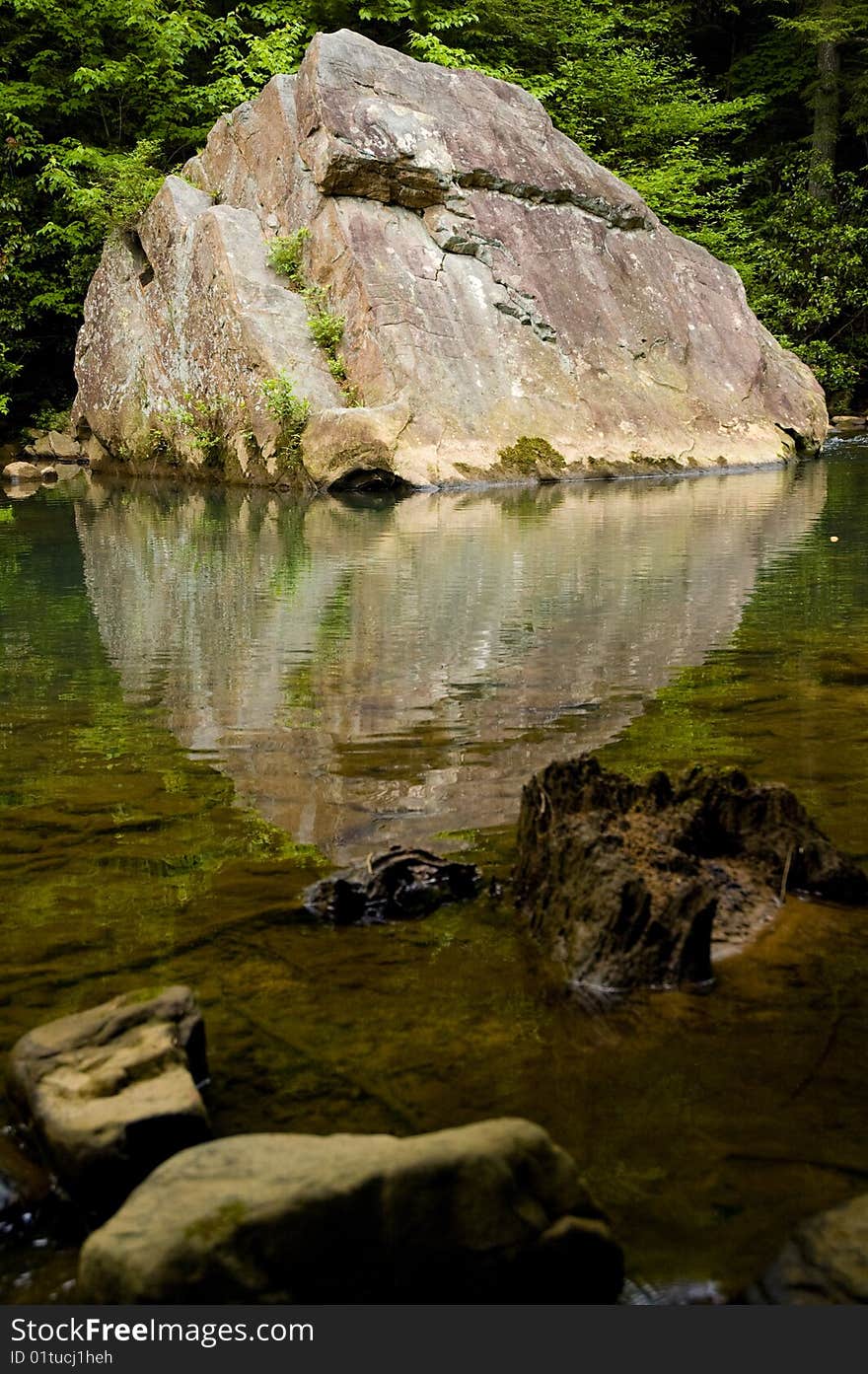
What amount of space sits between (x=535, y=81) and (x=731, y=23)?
8.30 metres

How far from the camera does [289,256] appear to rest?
16031 mm

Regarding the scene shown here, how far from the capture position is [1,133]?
2184 centimetres

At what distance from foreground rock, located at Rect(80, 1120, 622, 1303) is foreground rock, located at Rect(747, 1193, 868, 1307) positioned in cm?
21

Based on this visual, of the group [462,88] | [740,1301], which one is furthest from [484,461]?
[740,1301]

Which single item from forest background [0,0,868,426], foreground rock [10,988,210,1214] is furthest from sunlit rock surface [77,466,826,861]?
forest background [0,0,868,426]

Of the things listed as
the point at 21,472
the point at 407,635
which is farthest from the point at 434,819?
the point at 21,472

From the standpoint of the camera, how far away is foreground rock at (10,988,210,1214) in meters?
1.84

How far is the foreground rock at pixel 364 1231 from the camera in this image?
5.08 ft

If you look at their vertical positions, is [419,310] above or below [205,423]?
above

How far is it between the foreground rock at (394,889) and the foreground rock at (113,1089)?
2.18 feet

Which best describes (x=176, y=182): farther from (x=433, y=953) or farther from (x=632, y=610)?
(x=433, y=953)

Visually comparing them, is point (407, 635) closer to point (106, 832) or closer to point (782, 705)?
point (782, 705)

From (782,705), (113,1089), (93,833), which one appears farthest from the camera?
(782,705)

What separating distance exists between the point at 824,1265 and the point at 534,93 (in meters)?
25.7
